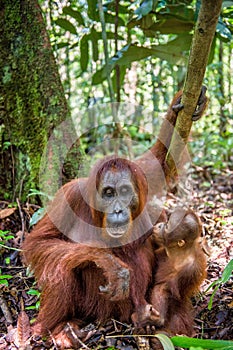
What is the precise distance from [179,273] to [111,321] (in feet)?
1.70

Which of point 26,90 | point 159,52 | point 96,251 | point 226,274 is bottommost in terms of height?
point 96,251

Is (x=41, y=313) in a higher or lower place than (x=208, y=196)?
higher

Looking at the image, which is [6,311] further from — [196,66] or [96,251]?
[196,66]

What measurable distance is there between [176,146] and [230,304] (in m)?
1.04

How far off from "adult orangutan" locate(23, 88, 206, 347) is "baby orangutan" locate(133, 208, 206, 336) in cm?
8

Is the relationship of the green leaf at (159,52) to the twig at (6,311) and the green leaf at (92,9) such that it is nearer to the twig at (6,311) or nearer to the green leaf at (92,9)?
the green leaf at (92,9)

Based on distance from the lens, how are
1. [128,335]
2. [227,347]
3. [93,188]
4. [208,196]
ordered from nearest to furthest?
1. [227,347]
2. [128,335]
3. [93,188]
4. [208,196]

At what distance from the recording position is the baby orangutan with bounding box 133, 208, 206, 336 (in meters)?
2.77

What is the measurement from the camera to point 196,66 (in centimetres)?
233

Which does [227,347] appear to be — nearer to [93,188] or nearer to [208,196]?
[93,188]

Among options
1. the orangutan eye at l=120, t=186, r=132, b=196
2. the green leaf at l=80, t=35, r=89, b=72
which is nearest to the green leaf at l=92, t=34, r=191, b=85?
the green leaf at l=80, t=35, r=89, b=72

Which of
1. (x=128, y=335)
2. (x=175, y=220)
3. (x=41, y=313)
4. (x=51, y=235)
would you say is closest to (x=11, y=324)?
(x=41, y=313)

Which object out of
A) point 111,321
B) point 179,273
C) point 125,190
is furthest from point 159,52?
point 111,321

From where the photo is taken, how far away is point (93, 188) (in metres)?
2.91
